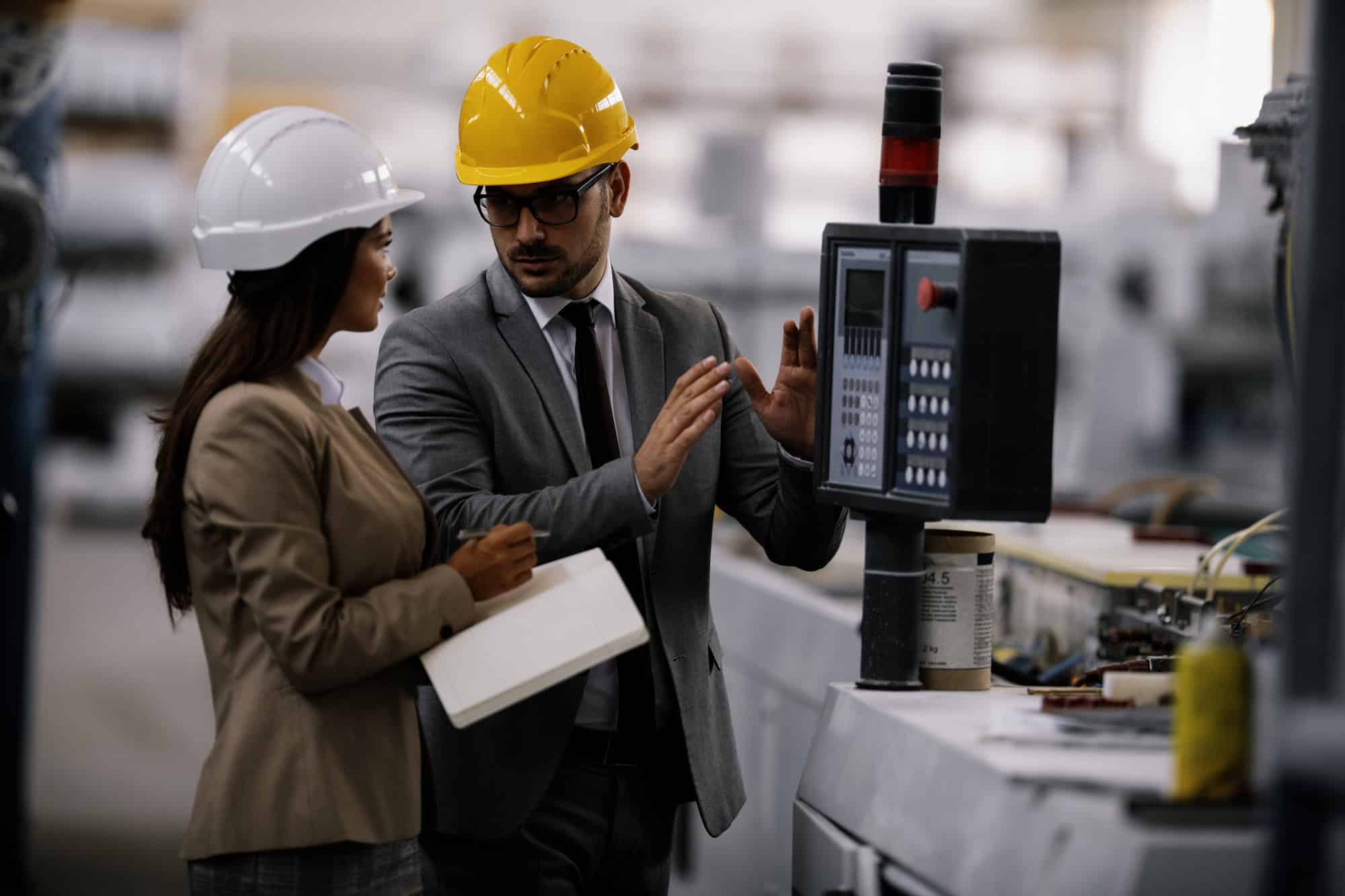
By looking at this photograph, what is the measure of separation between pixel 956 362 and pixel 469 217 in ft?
25.7

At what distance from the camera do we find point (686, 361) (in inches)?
99.9

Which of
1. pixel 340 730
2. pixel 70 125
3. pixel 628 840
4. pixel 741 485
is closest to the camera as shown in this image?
pixel 340 730

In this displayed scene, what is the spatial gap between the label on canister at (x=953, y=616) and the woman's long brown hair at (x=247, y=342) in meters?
0.85

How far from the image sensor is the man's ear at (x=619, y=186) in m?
2.50

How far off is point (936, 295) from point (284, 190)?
2.63 feet

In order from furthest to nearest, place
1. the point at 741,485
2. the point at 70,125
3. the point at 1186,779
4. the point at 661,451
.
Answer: the point at 70,125, the point at 741,485, the point at 661,451, the point at 1186,779

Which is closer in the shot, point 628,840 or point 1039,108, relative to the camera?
point 628,840

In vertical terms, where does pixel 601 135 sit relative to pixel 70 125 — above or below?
below

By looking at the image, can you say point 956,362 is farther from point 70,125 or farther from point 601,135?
point 70,125

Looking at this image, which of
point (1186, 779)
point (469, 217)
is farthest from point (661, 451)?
point (469, 217)

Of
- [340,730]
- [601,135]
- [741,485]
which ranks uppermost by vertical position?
[601,135]

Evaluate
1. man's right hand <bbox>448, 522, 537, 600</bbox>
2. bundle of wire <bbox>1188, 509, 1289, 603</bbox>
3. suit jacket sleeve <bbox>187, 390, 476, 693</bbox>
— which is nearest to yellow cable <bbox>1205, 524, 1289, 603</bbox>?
bundle of wire <bbox>1188, 509, 1289, 603</bbox>

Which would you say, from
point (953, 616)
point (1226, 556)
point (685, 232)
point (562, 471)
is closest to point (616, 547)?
point (562, 471)

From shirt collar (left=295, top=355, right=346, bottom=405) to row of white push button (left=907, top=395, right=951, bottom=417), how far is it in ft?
2.32
